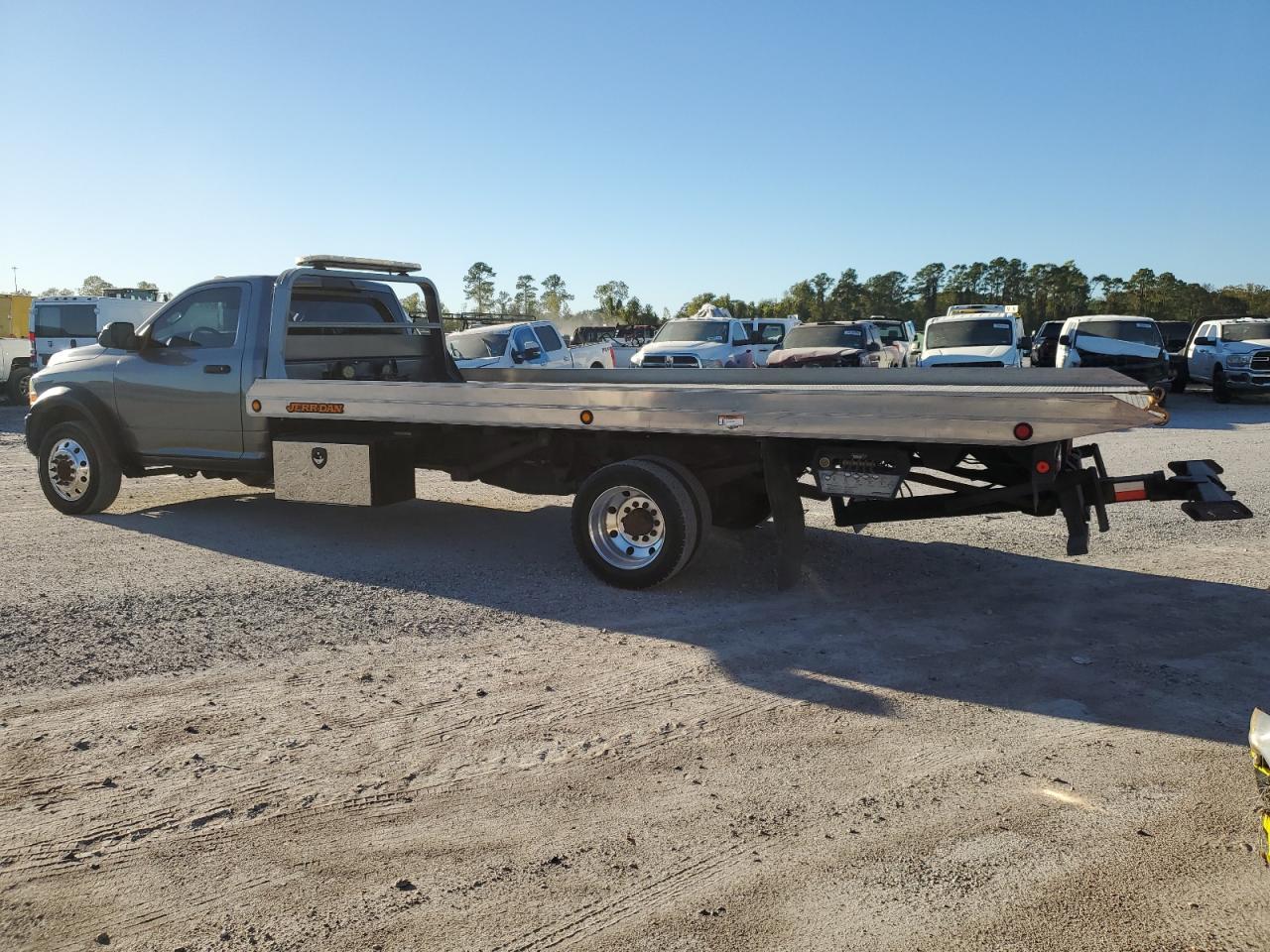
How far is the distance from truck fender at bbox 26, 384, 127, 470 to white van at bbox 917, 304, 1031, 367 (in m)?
14.4

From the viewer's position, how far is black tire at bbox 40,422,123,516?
930cm

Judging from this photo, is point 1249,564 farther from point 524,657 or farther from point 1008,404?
point 524,657

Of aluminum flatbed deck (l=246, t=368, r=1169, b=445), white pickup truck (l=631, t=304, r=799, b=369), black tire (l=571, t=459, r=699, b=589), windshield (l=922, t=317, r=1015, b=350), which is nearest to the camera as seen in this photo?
aluminum flatbed deck (l=246, t=368, r=1169, b=445)

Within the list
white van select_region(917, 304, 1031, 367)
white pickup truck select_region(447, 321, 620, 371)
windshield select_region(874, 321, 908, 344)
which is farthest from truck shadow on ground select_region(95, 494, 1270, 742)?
windshield select_region(874, 321, 908, 344)

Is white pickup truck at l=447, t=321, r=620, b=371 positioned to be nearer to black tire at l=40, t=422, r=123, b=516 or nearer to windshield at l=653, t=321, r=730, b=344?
windshield at l=653, t=321, r=730, b=344

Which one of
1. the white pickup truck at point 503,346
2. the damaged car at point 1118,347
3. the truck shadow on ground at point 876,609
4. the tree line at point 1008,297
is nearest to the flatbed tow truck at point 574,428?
the truck shadow on ground at point 876,609

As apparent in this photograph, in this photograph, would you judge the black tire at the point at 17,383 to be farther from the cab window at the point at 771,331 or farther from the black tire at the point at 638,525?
the black tire at the point at 638,525

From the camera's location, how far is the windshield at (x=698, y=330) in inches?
943

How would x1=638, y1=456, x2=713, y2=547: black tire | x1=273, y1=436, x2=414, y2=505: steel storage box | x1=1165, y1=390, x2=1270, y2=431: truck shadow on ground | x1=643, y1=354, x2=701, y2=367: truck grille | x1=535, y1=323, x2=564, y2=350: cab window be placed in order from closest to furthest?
x1=638, y1=456, x2=713, y2=547: black tire < x1=273, y1=436, x2=414, y2=505: steel storage box < x1=1165, y1=390, x2=1270, y2=431: truck shadow on ground < x1=535, y1=323, x2=564, y2=350: cab window < x1=643, y1=354, x2=701, y2=367: truck grille

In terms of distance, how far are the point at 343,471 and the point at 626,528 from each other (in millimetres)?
2360

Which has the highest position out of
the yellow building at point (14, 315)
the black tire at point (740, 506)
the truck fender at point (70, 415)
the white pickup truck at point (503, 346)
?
the yellow building at point (14, 315)

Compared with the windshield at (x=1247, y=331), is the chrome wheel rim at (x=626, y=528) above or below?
below

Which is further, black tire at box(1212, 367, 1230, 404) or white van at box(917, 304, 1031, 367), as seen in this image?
black tire at box(1212, 367, 1230, 404)

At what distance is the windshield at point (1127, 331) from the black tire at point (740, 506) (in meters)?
17.8
